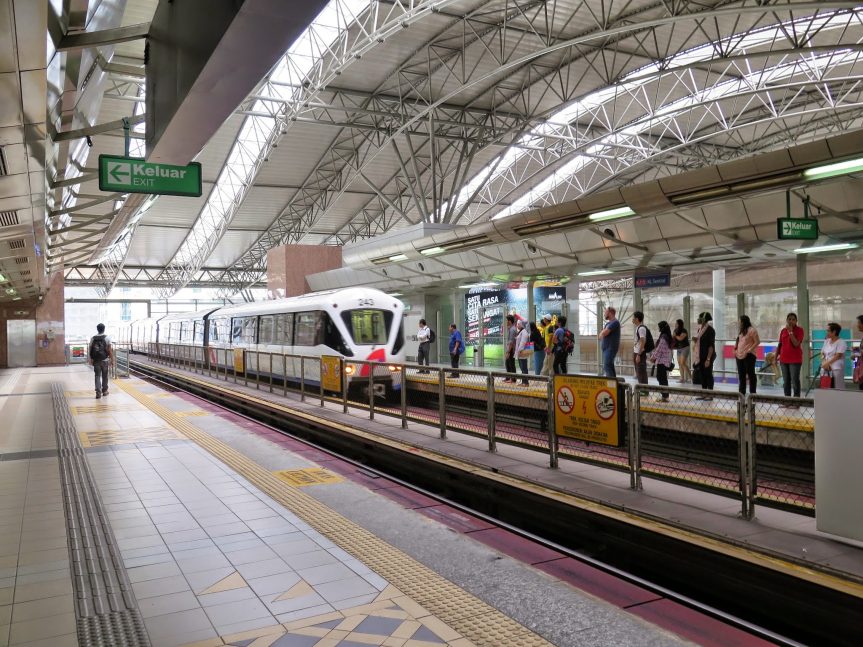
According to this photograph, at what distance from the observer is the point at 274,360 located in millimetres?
16406

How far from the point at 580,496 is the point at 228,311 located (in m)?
19.5

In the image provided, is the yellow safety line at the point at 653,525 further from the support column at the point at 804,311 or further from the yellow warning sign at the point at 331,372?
the support column at the point at 804,311

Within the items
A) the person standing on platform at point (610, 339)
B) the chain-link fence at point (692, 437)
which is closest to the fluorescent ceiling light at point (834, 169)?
the chain-link fence at point (692, 437)

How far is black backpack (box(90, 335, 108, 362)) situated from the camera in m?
15.4

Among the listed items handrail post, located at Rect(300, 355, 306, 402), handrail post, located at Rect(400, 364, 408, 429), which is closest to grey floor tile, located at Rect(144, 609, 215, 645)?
handrail post, located at Rect(400, 364, 408, 429)

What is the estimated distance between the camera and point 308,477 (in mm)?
7461

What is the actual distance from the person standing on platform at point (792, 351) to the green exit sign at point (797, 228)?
1.35 meters

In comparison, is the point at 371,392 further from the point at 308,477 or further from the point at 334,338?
the point at 334,338

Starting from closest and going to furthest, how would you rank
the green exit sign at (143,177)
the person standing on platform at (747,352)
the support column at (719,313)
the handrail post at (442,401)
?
the green exit sign at (143,177) < the handrail post at (442,401) < the person standing on platform at (747,352) < the support column at (719,313)

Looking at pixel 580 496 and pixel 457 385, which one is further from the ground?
pixel 457 385

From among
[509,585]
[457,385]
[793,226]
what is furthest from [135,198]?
[793,226]

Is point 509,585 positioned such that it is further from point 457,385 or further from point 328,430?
point 328,430

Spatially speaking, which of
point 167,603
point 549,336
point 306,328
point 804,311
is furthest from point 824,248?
point 167,603

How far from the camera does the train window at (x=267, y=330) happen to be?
18.8m
